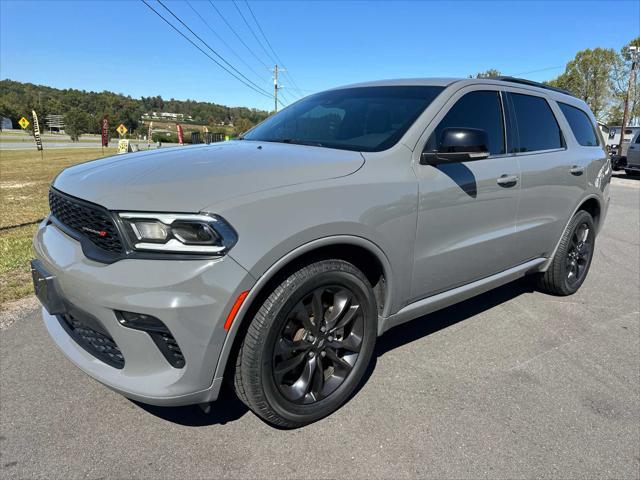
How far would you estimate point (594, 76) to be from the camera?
149ft

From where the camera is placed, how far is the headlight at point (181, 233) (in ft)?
6.23

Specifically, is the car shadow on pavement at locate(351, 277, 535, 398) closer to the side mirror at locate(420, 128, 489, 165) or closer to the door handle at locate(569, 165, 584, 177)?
the door handle at locate(569, 165, 584, 177)

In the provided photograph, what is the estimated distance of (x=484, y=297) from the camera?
4457 mm

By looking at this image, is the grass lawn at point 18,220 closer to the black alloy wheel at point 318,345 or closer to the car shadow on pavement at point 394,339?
the car shadow on pavement at point 394,339

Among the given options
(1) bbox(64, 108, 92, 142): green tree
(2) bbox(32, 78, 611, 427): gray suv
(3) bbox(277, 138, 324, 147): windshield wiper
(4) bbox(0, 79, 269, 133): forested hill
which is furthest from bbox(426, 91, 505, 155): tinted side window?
(4) bbox(0, 79, 269, 133): forested hill

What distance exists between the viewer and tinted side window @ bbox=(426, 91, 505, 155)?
117 inches

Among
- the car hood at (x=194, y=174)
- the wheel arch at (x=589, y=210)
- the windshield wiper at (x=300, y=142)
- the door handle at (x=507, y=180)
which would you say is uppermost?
the windshield wiper at (x=300, y=142)

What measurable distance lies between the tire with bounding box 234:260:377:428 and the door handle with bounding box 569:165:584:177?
2.52 meters

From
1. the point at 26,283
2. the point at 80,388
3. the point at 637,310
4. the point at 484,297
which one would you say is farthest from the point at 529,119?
the point at 26,283

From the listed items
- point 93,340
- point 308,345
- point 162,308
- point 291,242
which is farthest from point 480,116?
point 93,340

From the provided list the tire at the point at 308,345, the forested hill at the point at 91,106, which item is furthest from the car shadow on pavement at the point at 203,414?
the forested hill at the point at 91,106

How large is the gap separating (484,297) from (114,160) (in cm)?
345

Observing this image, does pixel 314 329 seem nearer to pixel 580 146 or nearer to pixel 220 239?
pixel 220 239

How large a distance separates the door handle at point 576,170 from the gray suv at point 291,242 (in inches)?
20.9
